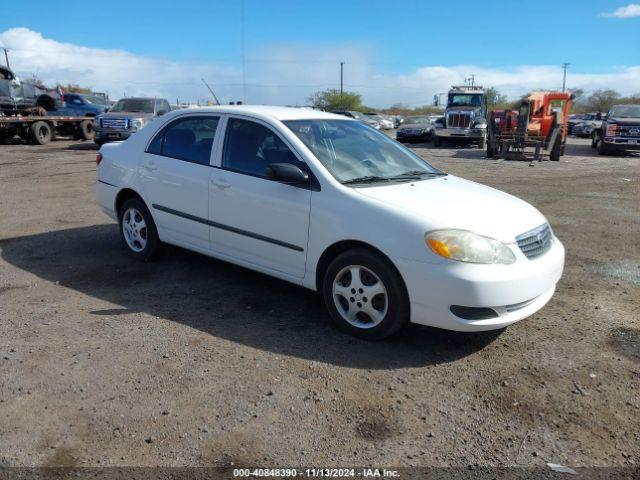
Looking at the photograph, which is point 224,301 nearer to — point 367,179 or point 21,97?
point 367,179

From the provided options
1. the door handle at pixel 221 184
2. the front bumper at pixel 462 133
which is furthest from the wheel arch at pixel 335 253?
the front bumper at pixel 462 133

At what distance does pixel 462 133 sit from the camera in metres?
23.3

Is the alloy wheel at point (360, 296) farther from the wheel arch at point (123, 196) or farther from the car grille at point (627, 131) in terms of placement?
the car grille at point (627, 131)


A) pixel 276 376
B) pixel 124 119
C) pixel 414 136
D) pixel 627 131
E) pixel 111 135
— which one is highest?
pixel 124 119

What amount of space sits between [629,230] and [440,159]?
11339 mm

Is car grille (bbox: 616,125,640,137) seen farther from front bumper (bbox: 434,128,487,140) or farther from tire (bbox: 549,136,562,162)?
front bumper (bbox: 434,128,487,140)

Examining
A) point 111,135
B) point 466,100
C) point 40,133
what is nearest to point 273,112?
point 111,135

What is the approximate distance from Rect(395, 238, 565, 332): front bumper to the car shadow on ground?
0.33 m

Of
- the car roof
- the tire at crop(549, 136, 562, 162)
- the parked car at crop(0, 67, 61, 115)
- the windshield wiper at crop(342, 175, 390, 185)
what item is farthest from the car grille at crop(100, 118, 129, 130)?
the windshield wiper at crop(342, 175, 390, 185)

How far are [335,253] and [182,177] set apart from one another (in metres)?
1.83

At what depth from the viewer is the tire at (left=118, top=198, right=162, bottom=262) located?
557cm

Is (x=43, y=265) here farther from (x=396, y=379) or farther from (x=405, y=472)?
(x=405, y=472)

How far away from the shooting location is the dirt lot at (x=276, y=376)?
2812 mm

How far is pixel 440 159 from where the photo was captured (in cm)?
1848
